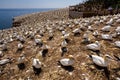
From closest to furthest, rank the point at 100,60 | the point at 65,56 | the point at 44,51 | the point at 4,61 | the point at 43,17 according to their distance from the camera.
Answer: the point at 100,60
the point at 65,56
the point at 4,61
the point at 44,51
the point at 43,17

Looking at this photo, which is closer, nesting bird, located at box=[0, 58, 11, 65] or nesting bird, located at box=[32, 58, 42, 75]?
nesting bird, located at box=[32, 58, 42, 75]

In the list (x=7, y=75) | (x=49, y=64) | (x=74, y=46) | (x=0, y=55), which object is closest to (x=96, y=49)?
(x=74, y=46)

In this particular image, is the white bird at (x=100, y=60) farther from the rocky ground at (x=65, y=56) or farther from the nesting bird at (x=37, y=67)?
the nesting bird at (x=37, y=67)

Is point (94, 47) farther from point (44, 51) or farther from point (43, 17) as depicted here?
point (43, 17)

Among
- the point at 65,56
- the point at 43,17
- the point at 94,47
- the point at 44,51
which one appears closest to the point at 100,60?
the point at 94,47

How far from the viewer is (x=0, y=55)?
18.8ft

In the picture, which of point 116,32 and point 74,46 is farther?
point 116,32

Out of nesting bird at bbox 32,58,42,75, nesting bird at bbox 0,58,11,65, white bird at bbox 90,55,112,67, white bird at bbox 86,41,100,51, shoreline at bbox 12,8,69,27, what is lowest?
shoreline at bbox 12,8,69,27

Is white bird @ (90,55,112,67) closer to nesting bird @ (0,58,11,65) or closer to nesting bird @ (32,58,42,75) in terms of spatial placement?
nesting bird @ (32,58,42,75)

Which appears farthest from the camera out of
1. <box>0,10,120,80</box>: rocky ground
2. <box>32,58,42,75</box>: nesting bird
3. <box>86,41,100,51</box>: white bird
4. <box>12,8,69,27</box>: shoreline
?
<box>12,8,69,27</box>: shoreline

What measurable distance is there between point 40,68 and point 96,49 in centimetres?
134

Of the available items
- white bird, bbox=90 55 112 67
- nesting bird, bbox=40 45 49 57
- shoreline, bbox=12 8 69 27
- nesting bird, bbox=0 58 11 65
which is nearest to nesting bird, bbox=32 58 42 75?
nesting bird, bbox=40 45 49 57

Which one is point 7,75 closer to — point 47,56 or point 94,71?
point 47,56

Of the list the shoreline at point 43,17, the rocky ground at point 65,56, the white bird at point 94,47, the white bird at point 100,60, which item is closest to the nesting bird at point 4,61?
the rocky ground at point 65,56
